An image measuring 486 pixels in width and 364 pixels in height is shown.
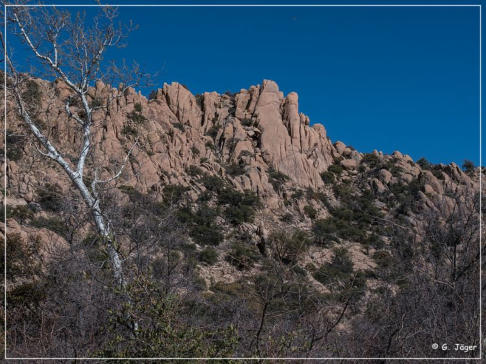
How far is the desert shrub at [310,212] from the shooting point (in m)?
29.3

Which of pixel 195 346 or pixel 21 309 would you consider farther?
pixel 21 309

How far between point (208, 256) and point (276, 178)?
12664 millimetres

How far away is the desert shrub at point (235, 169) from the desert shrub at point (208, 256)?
35.9ft

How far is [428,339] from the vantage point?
17.6 feet

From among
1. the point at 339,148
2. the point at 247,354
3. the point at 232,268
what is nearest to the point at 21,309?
the point at 247,354

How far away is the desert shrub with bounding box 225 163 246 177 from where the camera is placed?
32.0m

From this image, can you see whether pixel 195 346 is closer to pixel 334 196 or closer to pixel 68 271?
pixel 68 271

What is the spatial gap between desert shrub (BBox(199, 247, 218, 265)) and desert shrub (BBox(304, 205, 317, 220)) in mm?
9410

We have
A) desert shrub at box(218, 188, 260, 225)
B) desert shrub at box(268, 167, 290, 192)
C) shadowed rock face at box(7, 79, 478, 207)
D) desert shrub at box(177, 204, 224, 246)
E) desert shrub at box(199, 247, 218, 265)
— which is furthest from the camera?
desert shrub at box(268, 167, 290, 192)

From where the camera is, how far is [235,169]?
32.5 metres

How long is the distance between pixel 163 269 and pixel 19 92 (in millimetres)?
3179

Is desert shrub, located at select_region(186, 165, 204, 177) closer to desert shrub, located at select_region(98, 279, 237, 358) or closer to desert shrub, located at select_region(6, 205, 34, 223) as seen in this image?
desert shrub, located at select_region(6, 205, 34, 223)

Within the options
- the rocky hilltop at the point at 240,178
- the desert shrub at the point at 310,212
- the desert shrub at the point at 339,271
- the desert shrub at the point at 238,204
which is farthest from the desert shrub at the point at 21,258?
the desert shrub at the point at 310,212

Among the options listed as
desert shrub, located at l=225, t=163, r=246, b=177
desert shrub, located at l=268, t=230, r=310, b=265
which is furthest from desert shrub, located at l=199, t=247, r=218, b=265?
desert shrub, located at l=268, t=230, r=310, b=265
